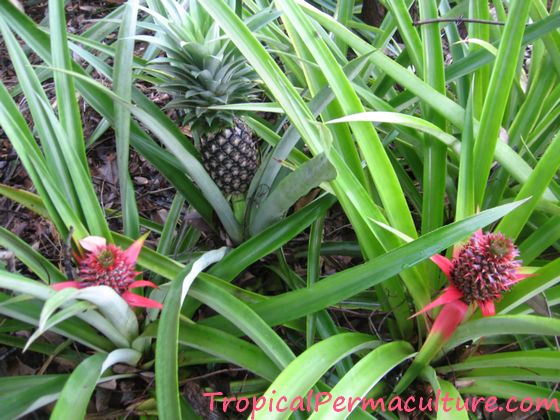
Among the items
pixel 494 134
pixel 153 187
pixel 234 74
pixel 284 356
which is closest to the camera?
pixel 284 356

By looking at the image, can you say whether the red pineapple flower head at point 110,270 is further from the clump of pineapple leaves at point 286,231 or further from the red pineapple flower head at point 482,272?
the red pineapple flower head at point 482,272

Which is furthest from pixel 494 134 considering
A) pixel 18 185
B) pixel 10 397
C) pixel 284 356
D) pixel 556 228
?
pixel 18 185

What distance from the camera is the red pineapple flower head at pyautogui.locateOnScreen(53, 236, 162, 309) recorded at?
861mm

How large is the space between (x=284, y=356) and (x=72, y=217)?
52 cm

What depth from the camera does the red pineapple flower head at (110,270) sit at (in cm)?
86

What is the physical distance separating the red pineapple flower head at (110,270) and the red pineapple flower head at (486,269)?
567 millimetres

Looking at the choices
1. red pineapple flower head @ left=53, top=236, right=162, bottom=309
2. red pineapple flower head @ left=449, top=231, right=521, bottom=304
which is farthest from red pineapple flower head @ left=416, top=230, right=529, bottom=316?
red pineapple flower head @ left=53, top=236, right=162, bottom=309

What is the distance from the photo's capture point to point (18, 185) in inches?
71.4

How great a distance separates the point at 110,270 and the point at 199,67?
53cm

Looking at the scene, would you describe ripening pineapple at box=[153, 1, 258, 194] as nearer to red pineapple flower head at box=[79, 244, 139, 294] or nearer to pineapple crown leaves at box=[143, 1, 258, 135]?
pineapple crown leaves at box=[143, 1, 258, 135]

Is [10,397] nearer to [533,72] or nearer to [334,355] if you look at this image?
[334,355]

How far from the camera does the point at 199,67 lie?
1117mm

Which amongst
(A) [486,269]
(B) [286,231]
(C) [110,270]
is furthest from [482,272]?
(C) [110,270]

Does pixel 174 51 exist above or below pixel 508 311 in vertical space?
above
